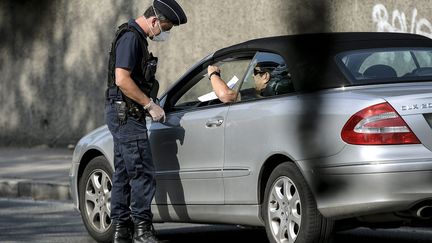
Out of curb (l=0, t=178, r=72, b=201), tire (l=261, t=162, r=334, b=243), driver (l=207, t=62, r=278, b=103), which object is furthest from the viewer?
curb (l=0, t=178, r=72, b=201)

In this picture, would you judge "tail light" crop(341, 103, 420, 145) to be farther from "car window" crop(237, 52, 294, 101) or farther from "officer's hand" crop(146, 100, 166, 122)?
"officer's hand" crop(146, 100, 166, 122)

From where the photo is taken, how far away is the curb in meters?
13.1

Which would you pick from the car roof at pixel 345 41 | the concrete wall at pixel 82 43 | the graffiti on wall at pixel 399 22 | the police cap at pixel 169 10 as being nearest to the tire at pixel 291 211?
the car roof at pixel 345 41

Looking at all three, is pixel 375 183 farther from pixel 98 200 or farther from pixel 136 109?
pixel 98 200

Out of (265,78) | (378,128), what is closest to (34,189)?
(265,78)

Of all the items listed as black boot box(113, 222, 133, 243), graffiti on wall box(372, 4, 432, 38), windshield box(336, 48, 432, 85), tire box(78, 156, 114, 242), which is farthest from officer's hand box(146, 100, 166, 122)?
graffiti on wall box(372, 4, 432, 38)

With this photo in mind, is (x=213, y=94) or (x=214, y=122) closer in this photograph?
(x=214, y=122)

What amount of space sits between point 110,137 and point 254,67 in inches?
55.5

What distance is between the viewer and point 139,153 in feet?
27.7

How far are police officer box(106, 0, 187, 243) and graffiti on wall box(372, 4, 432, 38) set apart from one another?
5.96 metres

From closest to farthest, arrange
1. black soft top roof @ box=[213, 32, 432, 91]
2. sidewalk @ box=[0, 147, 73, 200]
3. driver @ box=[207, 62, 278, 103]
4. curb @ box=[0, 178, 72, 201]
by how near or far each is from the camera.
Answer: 1. black soft top roof @ box=[213, 32, 432, 91]
2. driver @ box=[207, 62, 278, 103]
3. curb @ box=[0, 178, 72, 201]
4. sidewalk @ box=[0, 147, 73, 200]

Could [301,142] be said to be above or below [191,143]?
above

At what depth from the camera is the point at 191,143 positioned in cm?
857

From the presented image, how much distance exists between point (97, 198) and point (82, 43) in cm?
862
